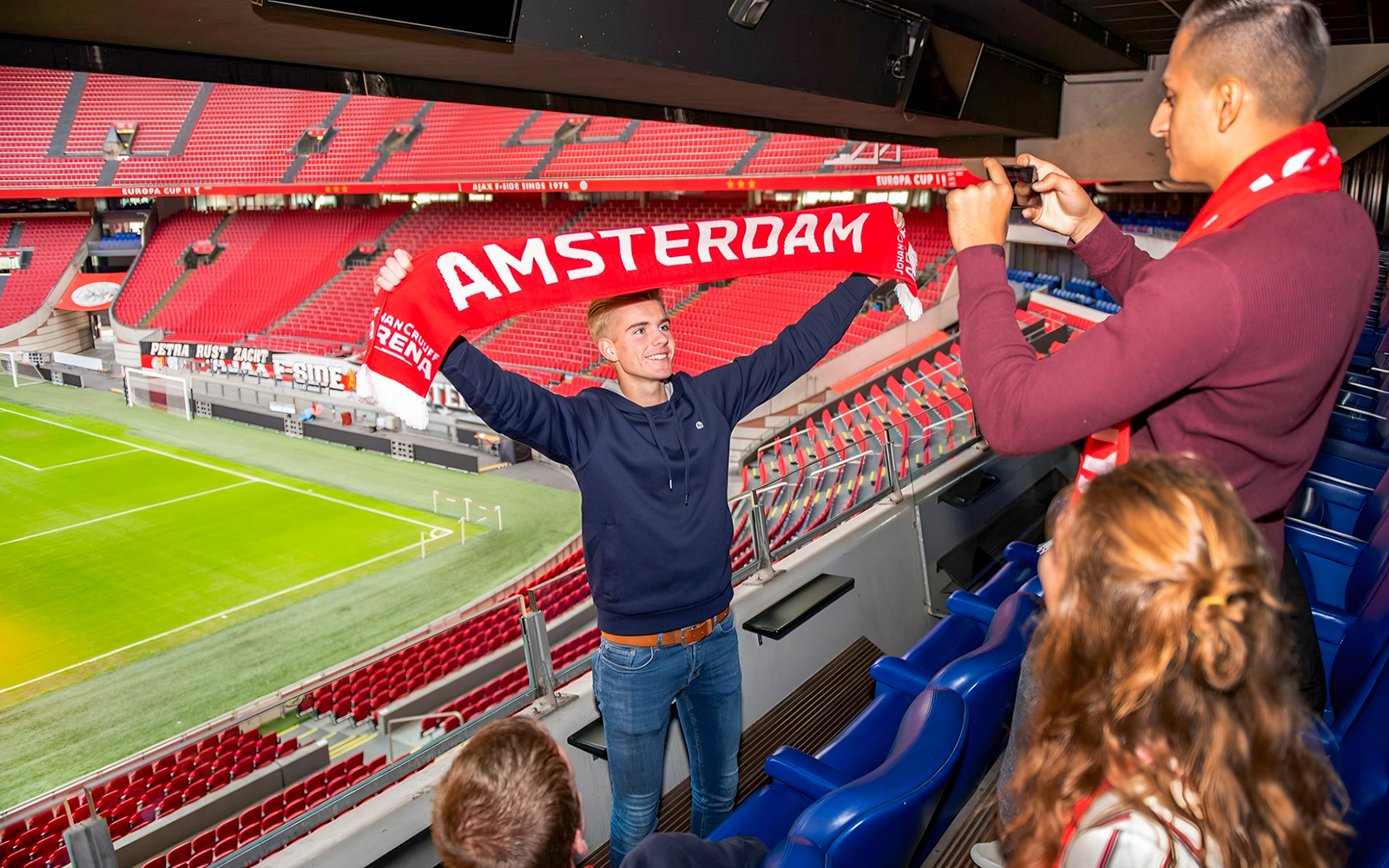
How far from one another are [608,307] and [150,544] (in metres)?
13.2

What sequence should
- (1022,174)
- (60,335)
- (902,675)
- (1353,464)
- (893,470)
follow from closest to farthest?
(1022,174) → (902,675) → (1353,464) → (893,470) → (60,335)

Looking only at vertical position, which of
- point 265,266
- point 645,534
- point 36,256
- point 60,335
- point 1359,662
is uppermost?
point 36,256

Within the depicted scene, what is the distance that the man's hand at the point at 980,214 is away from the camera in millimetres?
1186

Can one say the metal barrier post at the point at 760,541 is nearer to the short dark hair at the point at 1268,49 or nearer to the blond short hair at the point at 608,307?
the blond short hair at the point at 608,307

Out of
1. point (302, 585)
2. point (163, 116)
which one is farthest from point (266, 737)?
point (163, 116)

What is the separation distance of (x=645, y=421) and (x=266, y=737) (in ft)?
20.1

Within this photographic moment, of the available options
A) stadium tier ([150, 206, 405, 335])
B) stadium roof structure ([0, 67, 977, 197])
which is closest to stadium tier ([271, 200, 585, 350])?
stadium tier ([150, 206, 405, 335])

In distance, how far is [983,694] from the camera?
6.21 ft

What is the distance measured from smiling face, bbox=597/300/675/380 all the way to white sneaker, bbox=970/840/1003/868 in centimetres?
122

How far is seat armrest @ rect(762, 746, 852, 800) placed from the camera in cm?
195

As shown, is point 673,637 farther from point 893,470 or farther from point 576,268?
point 893,470

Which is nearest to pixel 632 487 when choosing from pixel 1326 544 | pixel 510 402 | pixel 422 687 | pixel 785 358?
pixel 510 402

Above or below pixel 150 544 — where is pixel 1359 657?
above

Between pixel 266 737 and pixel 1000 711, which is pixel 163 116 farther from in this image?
pixel 1000 711
